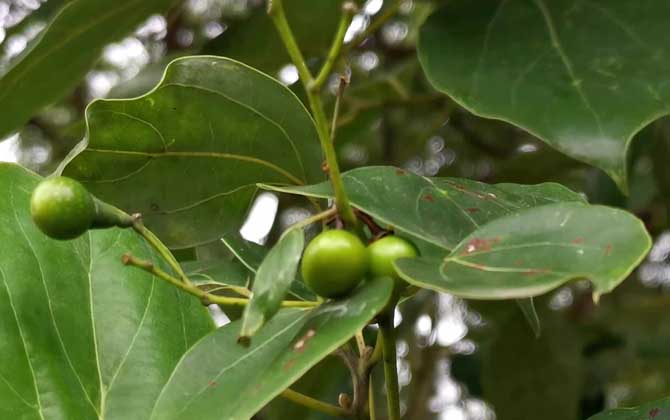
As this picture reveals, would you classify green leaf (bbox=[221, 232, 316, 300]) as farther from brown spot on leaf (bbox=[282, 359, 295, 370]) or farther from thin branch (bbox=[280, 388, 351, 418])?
brown spot on leaf (bbox=[282, 359, 295, 370])

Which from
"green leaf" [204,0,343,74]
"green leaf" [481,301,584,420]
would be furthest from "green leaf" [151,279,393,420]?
"green leaf" [481,301,584,420]

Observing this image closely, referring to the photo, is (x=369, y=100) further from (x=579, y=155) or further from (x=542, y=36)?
(x=579, y=155)

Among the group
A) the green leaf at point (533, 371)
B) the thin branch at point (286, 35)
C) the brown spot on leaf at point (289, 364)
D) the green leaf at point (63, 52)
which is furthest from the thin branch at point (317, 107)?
the green leaf at point (533, 371)

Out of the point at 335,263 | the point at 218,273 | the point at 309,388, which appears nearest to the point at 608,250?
the point at 335,263

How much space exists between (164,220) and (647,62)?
0.42m

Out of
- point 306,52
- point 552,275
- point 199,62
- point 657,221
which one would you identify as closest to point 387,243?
point 552,275

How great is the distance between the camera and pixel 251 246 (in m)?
0.83

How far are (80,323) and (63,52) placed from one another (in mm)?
431

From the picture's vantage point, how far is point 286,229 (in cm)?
63

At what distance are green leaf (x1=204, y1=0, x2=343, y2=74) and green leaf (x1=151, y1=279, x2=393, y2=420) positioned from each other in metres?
0.67

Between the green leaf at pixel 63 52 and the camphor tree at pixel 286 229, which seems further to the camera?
the green leaf at pixel 63 52

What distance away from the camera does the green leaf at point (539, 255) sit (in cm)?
48

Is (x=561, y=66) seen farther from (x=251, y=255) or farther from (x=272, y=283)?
(x=272, y=283)

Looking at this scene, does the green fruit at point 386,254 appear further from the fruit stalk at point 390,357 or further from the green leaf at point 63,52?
the green leaf at point 63,52
